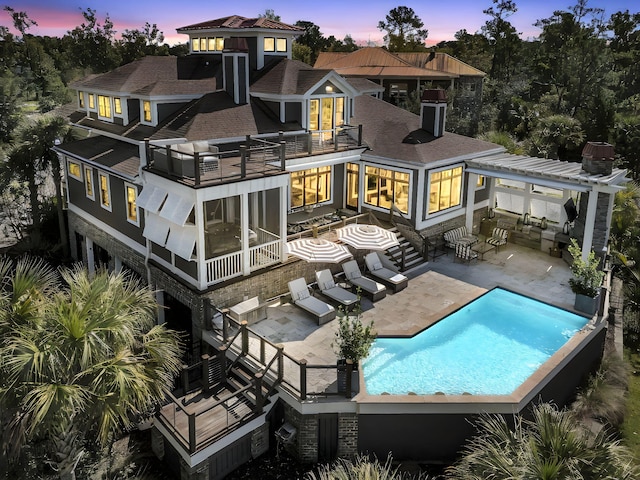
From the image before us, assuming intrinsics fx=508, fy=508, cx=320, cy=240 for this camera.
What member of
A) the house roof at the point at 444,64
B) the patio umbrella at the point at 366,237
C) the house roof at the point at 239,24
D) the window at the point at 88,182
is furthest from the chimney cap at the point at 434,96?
the house roof at the point at 444,64

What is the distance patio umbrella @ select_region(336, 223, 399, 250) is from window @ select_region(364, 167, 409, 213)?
347 cm

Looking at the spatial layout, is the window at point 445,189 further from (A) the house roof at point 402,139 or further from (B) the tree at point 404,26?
(B) the tree at point 404,26

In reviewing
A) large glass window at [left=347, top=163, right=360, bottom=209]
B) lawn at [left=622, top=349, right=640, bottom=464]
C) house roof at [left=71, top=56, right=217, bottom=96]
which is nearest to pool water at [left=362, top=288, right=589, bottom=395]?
lawn at [left=622, top=349, right=640, bottom=464]

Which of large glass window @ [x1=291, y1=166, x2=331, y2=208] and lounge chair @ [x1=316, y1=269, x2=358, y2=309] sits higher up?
large glass window @ [x1=291, y1=166, x2=331, y2=208]

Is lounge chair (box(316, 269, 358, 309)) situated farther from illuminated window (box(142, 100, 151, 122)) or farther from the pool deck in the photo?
illuminated window (box(142, 100, 151, 122))

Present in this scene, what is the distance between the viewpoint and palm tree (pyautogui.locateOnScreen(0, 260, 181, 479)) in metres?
7.93

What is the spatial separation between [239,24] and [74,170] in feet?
33.0

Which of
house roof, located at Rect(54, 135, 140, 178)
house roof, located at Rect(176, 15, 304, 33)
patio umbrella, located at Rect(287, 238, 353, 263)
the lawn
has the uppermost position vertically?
house roof, located at Rect(176, 15, 304, 33)

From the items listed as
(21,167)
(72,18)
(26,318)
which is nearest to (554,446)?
(26,318)

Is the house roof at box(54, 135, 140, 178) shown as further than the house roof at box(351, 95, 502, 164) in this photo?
No

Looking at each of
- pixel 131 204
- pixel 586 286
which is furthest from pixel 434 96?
pixel 131 204

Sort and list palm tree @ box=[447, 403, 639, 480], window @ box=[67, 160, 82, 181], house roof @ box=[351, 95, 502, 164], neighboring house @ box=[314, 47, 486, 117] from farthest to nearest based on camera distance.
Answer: neighboring house @ box=[314, 47, 486, 117] → window @ box=[67, 160, 82, 181] → house roof @ box=[351, 95, 502, 164] → palm tree @ box=[447, 403, 639, 480]

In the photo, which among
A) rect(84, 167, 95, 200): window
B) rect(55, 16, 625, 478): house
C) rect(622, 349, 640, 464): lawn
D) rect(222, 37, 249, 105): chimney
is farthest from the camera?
rect(84, 167, 95, 200): window

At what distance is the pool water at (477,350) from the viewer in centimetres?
1351
